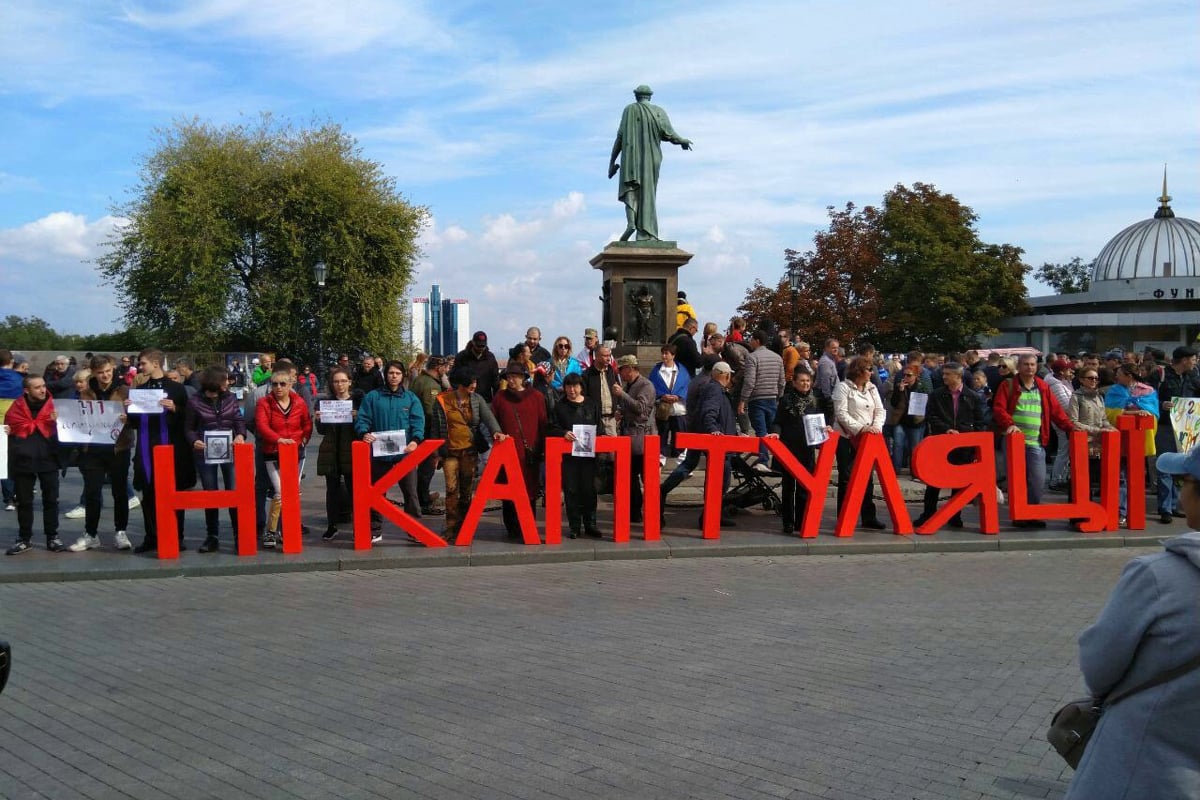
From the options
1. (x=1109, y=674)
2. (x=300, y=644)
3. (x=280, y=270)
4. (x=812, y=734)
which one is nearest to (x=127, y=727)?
(x=300, y=644)

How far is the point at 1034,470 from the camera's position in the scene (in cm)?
1177

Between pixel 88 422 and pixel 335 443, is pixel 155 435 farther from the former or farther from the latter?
pixel 335 443

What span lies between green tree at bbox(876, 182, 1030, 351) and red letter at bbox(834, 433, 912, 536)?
131ft

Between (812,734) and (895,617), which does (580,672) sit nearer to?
(812,734)

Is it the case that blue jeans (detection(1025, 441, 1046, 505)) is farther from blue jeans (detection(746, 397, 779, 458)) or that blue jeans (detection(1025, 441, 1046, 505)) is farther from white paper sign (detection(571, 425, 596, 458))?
white paper sign (detection(571, 425, 596, 458))

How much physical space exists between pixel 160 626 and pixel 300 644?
1310 millimetres

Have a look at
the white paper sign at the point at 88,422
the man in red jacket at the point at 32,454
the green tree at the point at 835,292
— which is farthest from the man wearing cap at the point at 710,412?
the green tree at the point at 835,292

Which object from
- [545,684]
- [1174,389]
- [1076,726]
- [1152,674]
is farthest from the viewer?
[1174,389]

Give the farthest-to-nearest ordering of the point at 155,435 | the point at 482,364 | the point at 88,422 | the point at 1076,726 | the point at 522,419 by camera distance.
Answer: the point at 482,364 < the point at 522,419 < the point at 155,435 < the point at 88,422 < the point at 1076,726

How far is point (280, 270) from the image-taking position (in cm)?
4381

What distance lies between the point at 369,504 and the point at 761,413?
18.0 ft

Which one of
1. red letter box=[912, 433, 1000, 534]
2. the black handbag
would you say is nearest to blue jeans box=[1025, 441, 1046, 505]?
red letter box=[912, 433, 1000, 534]

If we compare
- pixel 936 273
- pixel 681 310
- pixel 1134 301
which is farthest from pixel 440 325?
pixel 1134 301

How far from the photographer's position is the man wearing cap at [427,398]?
12.8 meters
